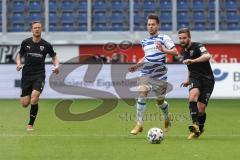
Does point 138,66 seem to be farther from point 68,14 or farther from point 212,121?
point 68,14

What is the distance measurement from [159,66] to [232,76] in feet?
42.0

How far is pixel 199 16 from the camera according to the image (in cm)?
3100

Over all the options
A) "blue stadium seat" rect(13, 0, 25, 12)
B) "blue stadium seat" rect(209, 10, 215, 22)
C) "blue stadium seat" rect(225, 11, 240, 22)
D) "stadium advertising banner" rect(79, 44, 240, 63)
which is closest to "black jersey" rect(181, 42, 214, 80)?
"stadium advertising banner" rect(79, 44, 240, 63)

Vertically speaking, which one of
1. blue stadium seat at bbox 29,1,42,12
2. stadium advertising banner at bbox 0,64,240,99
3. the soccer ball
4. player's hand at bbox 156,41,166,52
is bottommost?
stadium advertising banner at bbox 0,64,240,99

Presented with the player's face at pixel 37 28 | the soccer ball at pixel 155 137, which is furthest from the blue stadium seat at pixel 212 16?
the soccer ball at pixel 155 137

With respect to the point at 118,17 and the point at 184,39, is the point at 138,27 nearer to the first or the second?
the point at 118,17

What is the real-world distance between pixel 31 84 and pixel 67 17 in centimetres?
1737

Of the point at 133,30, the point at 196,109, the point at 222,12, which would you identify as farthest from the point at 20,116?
the point at 222,12

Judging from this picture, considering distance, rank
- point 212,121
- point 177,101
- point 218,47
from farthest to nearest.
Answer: point 218,47
point 177,101
point 212,121

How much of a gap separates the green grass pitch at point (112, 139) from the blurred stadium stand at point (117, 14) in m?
11.7

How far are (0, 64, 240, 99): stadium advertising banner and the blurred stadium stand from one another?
18.1 ft

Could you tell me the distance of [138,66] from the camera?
12844 mm

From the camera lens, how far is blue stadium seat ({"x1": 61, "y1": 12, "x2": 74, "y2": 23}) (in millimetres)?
31047

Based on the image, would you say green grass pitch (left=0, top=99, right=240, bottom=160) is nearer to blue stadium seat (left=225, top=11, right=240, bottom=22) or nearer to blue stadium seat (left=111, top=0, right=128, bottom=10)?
blue stadium seat (left=225, top=11, right=240, bottom=22)
